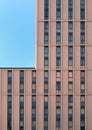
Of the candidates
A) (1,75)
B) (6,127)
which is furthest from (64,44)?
(6,127)

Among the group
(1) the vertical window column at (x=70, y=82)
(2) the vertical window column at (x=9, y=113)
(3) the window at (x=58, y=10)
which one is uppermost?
(3) the window at (x=58, y=10)

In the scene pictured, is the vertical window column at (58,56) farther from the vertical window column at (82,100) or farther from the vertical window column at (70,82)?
the vertical window column at (82,100)

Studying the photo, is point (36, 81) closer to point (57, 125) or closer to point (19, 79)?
point (19, 79)

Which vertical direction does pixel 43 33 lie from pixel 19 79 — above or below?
above

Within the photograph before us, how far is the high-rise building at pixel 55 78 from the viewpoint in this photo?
7188 centimetres

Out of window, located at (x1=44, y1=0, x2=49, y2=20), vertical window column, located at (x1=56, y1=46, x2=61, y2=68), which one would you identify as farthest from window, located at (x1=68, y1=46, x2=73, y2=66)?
window, located at (x1=44, y1=0, x2=49, y2=20)

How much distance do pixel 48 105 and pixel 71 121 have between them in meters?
6.37

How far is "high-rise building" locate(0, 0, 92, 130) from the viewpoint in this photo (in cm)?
7188

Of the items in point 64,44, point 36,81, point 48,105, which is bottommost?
point 48,105

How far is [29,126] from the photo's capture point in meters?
71.8

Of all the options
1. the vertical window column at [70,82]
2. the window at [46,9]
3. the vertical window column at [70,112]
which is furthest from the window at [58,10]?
the vertical window column at [70,112]

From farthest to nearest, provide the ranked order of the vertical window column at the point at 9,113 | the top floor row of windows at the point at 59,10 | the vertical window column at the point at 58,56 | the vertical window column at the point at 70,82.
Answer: the top floor row of windows at the point at 59,10 → the vertical window column at the point at 58,56 → the vertical window column at the point at 70,82 → the vertical window column at the point at 9,113

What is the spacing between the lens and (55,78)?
72812mm

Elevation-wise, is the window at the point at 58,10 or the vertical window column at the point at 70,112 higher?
the window at the point at 58,10
